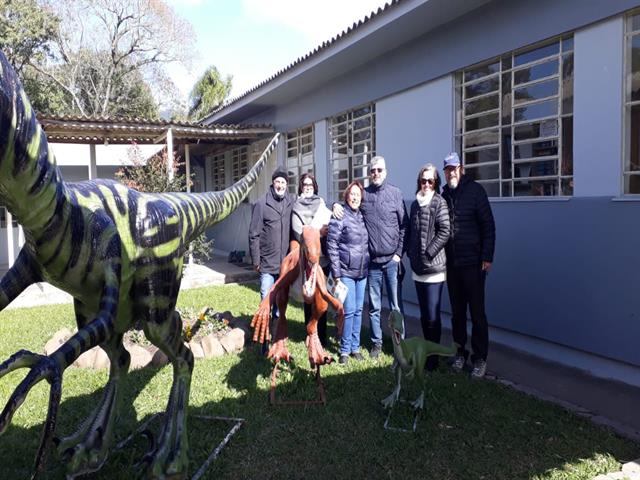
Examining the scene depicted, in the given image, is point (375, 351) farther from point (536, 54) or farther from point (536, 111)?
point (536, 54)

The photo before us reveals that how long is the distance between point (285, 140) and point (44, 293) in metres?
5.50

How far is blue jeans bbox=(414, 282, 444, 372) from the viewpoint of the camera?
14.9ft

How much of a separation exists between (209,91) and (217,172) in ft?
41.1

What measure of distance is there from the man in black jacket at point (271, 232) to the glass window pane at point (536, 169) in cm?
251

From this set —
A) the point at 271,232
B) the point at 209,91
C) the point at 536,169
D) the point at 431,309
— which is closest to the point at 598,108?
the point at 536,169

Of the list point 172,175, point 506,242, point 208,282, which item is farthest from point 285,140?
point 506,242

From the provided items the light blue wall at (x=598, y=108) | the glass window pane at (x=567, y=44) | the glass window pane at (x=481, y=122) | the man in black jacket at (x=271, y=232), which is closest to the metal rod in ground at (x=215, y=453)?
the man in black jacket at (x=271, y=232)

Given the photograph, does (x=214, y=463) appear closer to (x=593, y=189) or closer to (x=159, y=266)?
(x=159, y=266)

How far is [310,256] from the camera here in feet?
11.7

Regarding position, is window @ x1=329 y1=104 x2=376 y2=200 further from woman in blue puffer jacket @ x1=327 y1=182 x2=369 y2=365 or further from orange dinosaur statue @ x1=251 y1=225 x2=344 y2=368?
orange dinosaur statue @ x1=251 y1=225 x2=344 y2=368

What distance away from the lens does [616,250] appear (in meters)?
4.27

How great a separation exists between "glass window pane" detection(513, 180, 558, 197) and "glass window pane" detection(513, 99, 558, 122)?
67 cm

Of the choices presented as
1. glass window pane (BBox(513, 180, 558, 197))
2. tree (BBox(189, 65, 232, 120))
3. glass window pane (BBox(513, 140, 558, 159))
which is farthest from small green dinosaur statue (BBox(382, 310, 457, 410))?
tree (BBox(189, 65, 232, 120))

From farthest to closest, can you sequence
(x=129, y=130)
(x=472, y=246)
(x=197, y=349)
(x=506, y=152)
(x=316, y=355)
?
(x=129, y=130) < (x=506, y=152) < (x=197, y=349) < (x=472, y=246) < (x=316, y=355)
